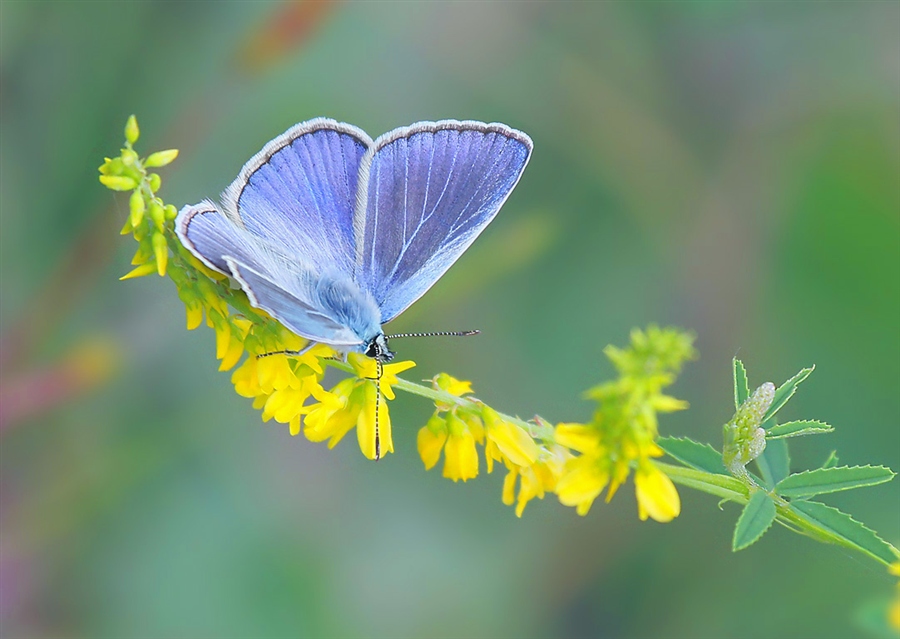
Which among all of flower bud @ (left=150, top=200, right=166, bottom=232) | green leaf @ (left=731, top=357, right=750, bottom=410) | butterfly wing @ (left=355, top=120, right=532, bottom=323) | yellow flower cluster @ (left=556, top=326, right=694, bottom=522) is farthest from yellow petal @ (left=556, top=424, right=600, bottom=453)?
flower bud @ (left=150, top=200, right=166, bottom=232)

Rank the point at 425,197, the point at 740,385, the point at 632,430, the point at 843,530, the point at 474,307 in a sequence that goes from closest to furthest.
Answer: the point at 632,430 → the point at 843,530 → the point at 740,385 → the point at 425,197 → the point at 474,307

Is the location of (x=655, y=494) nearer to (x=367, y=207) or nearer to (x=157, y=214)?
(x=367, y=207)

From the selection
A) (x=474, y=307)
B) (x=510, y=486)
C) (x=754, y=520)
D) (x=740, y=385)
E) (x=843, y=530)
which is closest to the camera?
(x=754, y=520)

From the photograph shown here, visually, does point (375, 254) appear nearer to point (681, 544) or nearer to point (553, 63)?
point (681, 544)

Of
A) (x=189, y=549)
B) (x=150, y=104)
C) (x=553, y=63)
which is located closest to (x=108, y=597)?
(x=189, y=549)

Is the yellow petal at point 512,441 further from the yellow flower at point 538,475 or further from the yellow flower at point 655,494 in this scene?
the yellow flower at point 655,494

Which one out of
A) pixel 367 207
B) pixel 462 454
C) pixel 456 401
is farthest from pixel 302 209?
pixel 462 454
